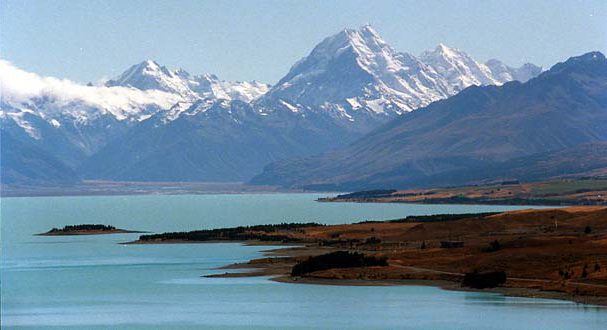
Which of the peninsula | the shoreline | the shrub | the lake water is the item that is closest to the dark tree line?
the peninsula

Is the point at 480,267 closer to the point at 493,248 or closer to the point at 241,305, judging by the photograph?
the point at 493,248

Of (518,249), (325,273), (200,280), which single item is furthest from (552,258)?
(200,280)

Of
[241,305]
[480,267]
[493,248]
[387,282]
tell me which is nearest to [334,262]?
[387,282]

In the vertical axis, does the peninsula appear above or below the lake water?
above

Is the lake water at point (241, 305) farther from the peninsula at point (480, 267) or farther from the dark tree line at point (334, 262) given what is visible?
the dark tree line at point (334, 262)

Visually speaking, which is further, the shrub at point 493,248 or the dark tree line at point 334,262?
the shrub at point 493,248

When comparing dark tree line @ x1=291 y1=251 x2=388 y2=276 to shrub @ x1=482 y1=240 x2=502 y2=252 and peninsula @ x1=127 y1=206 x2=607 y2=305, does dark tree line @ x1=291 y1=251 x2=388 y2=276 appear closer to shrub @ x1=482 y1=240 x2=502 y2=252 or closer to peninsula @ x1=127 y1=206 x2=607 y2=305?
peninsula @ x1=127 y1=206 x2=607 y2=305

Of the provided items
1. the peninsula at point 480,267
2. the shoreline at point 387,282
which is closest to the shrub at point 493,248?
the peninsula at point 480,267

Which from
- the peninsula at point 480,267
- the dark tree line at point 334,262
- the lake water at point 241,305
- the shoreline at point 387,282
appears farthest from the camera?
the dark tree line at point 334,262

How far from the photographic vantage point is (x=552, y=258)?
147000mm

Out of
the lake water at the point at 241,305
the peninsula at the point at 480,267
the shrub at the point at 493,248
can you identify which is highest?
the shrub at the point at 493,248

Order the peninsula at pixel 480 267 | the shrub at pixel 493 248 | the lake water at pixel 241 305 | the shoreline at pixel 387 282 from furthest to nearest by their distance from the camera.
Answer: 1. the shrub at pixel 493 248
2. the peninsula at pixel 480 267
3. the shoreline at pixel 387 282
4. the lake water at pixel 241 305

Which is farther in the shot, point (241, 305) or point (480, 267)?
point (480, 267)

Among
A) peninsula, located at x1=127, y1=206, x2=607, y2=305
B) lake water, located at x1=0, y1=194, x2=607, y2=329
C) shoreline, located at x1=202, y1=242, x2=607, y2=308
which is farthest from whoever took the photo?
peninsula, located at x1=127, y1=206, x2=607, y2=305
